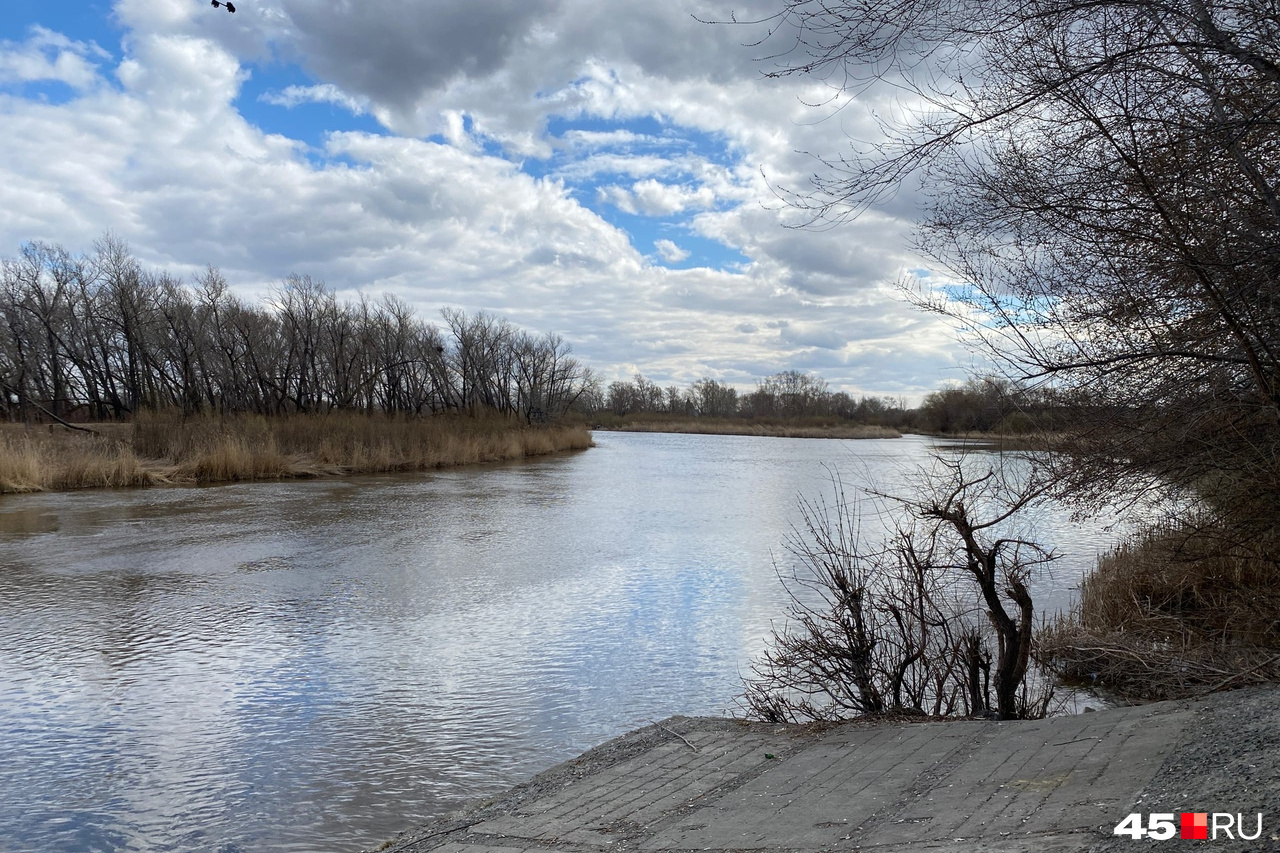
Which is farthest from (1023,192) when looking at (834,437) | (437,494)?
(834,437)

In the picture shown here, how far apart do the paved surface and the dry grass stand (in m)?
1.47

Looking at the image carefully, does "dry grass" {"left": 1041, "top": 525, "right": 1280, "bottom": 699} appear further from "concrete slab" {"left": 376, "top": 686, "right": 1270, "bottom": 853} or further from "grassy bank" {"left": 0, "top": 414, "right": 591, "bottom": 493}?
"grassy bank" {"left": 0, "top": 414, "right": 591, "bottom": 493}

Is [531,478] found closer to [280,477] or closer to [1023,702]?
[280,477]

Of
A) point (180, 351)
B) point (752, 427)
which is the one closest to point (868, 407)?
point (752, 427)

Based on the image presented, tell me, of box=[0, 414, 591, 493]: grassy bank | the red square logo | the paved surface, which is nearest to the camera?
the red square logo

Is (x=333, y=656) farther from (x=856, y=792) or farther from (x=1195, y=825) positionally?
(x=1195, y=825)

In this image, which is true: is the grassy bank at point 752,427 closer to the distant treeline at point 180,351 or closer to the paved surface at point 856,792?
the distant treeline at point 180,351

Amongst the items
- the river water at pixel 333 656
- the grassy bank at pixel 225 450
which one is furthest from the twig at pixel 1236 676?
the grassy bank at pixel 225 450

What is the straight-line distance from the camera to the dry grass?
18.6 feet

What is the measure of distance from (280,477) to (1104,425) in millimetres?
24645

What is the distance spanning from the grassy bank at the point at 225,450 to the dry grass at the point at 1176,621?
74.6 feet

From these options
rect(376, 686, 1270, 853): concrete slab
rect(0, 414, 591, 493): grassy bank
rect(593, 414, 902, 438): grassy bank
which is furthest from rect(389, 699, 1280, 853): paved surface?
rect(593, 414, 902, 438): grassy bank

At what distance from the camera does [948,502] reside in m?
5.36

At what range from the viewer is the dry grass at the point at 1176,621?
566cm
